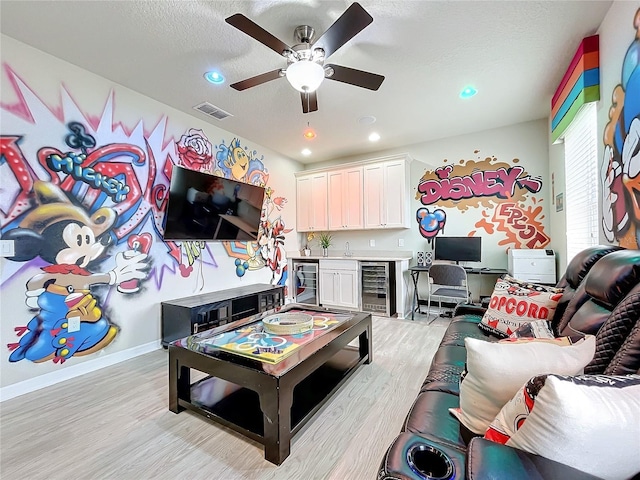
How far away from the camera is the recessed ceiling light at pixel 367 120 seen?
3500mm

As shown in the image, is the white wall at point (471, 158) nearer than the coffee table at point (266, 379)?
No

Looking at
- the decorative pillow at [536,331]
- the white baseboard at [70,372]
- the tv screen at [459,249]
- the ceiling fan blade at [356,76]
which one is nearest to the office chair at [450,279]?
the tv screen at [459,249]

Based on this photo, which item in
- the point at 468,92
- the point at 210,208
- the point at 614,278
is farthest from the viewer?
the point at 210,208

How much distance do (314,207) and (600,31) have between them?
3785mm

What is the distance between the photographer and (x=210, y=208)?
3479mm

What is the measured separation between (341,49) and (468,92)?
150 cm

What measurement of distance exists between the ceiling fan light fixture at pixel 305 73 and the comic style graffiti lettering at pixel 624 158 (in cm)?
183

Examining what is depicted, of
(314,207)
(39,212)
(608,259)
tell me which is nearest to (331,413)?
(608,259)

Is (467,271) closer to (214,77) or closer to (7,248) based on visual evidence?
(214,77)

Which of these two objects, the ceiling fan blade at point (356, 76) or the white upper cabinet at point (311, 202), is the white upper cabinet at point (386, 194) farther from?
the ceiling fan blade at point (356, 76)

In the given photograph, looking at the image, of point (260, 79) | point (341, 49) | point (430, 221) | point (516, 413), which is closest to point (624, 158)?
point (516, 413)

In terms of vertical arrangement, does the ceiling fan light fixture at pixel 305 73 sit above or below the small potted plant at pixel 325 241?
above

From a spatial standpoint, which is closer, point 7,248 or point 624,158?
point 624,158

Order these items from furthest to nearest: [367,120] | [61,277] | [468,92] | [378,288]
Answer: [378,288] < [367,120] < [468,92] < [61,277]
